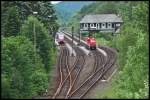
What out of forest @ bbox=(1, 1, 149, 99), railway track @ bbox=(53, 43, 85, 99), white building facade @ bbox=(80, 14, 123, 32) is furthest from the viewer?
white building facade @ bbox=(80, 14, 123, 32)

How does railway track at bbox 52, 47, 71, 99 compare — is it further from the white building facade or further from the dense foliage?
the white building facade

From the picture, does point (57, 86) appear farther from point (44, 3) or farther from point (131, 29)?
point (44, 3)

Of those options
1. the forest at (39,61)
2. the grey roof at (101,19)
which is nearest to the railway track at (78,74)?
the forest at (39,61)

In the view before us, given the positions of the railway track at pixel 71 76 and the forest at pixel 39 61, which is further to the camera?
the railway track at pixel 71 76

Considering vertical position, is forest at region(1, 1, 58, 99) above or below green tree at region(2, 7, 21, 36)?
below

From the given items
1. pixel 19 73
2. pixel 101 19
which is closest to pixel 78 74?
pixel 19 73

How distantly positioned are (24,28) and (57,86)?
566 inches

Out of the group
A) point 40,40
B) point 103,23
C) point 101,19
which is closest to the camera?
point 40,40

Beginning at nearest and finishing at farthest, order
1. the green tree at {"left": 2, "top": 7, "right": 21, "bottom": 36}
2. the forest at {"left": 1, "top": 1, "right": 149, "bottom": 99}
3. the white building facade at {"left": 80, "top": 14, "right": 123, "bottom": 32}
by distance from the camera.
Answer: the forest at {"left": 1, "top": 1, "right": 149, "bottom": 99}
the green tree at {"left": 2, "top": 7, "right": 21, "bottom": 36}
the white building facade at {"left": 80, "top": 14, "right": 123, "bottom": 32}

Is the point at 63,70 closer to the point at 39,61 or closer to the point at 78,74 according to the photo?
the point at 78,74

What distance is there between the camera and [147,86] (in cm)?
4719

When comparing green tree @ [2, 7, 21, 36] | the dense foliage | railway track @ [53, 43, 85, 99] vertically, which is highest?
green tree @ [2, 7, 21, 36]

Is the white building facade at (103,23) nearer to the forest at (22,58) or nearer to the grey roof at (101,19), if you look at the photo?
the grey roof at (101,19)

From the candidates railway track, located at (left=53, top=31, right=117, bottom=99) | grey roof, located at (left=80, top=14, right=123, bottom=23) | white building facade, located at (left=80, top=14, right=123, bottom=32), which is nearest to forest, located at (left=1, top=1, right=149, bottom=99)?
railway track, located at (left=53, top=31, right=117, bottom=99)
